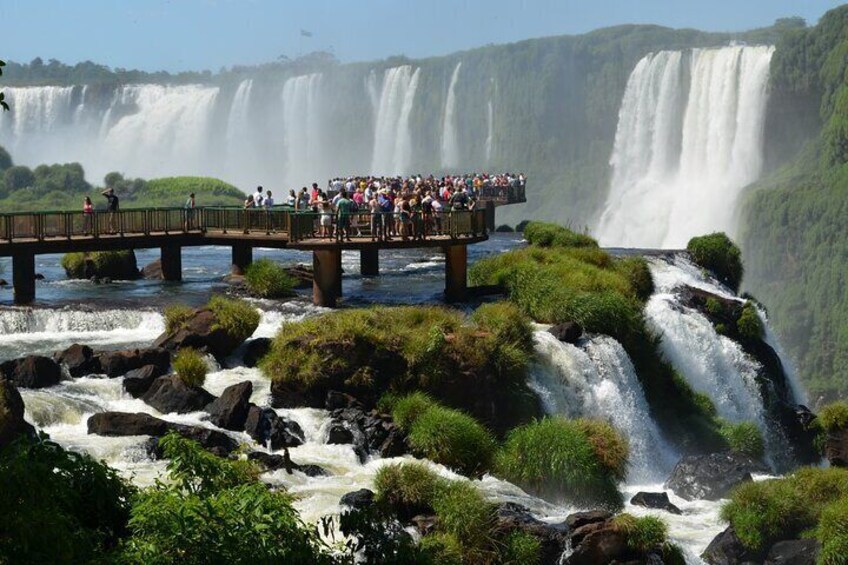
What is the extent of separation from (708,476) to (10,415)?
11.8m

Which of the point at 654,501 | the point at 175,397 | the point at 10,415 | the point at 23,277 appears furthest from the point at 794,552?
the point at 23,277

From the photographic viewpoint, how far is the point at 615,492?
891 inches

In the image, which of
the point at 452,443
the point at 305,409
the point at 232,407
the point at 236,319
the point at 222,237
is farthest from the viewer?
the point at 222,237

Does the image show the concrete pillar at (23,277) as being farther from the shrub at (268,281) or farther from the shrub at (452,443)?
the shrub at (452,443)

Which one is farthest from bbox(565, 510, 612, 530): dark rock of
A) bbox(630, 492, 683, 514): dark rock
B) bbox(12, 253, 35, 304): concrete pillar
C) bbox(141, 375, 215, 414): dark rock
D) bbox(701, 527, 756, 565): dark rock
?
bbox(12, 253, 35, 304): concrete pillar

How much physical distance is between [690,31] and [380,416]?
310ft

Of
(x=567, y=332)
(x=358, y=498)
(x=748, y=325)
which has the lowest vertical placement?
(x=358, y=498)

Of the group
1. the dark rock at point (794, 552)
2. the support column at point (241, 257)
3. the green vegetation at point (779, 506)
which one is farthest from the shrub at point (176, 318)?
the dark rock at point (794, 552)

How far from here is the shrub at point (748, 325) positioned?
109 ft

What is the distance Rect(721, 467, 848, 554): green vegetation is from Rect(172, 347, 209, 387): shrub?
9405 mm

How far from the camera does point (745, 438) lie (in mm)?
28391

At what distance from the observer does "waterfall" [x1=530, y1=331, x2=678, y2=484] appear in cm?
2586

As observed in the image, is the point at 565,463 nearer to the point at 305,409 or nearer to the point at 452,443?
the point at 452,443

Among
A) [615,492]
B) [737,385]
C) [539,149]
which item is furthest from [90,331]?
[539,149]
